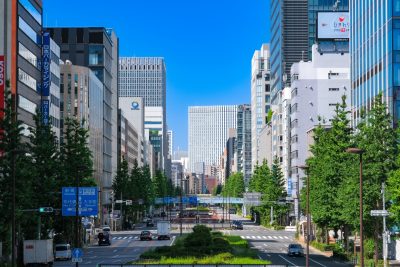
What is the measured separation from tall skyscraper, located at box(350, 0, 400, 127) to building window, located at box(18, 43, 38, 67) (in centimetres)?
4249

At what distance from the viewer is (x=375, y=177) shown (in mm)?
64312

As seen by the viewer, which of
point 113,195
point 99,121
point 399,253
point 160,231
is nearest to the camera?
point 399,253

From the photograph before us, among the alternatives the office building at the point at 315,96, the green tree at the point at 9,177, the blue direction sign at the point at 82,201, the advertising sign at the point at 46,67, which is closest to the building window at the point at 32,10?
the advertising sign at the point at 46,67

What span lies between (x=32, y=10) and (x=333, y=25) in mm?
72691

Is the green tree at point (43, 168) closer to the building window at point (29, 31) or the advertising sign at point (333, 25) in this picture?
the building window at point (29, 31)

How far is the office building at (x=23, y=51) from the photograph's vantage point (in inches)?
3707

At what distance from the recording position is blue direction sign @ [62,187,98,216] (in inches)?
2928

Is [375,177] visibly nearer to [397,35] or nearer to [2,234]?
[397,35]

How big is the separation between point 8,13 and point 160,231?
39.6 meters

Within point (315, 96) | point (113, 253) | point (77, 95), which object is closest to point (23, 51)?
point (113, 253)

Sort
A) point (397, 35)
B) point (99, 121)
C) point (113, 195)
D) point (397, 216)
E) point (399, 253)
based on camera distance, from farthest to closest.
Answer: point (99, 121)
point (113, 195)
point (397, 35)
point (399, 253)
point (397, 216)

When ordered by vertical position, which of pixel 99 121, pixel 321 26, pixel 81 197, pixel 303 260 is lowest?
pixel 303 260

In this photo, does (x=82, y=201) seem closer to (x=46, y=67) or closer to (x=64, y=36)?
(x=46, y=67)

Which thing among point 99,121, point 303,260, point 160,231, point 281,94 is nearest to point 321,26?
point 281,94
